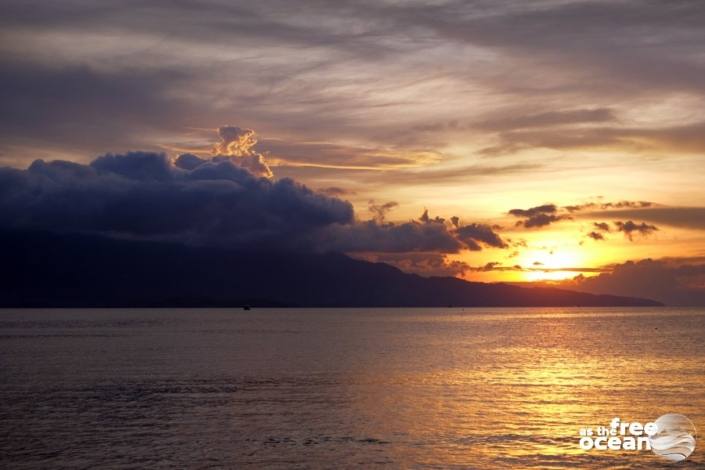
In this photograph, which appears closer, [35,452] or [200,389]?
[35,452]

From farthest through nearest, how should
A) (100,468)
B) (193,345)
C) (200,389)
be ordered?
(193,345) < (200,389) < (100,468)

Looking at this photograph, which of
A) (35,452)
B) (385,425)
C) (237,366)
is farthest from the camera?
(237,366)

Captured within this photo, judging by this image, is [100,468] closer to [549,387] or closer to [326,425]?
[326,425]

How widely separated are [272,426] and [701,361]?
93448 mm

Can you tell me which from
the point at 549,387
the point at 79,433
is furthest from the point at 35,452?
the point at 549,387

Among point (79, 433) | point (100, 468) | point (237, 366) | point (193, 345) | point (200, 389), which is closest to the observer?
point (100, 468)

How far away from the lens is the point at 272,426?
2477 inches

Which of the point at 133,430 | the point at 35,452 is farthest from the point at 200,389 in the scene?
the point at 35,452

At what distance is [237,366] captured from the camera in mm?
117812

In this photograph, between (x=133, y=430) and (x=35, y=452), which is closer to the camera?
(x=35, y=452)

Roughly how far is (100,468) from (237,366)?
226ft

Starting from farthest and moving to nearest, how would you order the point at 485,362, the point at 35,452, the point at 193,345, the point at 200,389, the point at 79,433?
the point at 193,345 < the point at 485,362 < the point at 200,389 < the point at 79,433 < the point at 35,452

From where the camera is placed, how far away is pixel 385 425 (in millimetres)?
64125

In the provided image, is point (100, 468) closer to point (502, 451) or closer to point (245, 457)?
point (245, 457)
